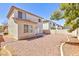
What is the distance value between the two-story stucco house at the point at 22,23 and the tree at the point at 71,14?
359 millimetres

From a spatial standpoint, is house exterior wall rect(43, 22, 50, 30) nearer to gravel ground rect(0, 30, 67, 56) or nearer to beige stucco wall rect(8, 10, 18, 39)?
gravel ground rect(0, 30, 67, 56)

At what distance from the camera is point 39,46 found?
2336mm

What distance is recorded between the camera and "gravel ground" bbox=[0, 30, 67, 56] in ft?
7.46

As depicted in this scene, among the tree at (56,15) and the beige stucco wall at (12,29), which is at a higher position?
the tree at (56,15)

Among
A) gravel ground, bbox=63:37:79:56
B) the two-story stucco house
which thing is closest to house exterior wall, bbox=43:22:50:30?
the two-story stucco house

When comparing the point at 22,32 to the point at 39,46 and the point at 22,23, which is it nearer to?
the point at 22,23

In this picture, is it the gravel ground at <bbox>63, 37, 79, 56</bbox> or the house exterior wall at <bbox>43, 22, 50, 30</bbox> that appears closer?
the gravel ground at <bbox>63, 37, 79, 56</bbox>

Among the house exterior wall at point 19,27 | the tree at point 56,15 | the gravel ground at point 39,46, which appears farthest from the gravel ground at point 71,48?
the house exterior wall at point 19,27

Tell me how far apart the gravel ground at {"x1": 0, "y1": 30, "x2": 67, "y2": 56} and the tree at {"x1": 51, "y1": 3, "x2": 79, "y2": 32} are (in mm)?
192

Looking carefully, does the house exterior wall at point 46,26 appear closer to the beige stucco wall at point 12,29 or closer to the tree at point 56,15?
the tree at point 56,15

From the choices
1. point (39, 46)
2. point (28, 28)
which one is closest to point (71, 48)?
point (39, 46)

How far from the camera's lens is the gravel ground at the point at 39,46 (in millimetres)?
2273

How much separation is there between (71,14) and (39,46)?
658 mm

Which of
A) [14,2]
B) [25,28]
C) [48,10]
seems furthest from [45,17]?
[14,2]
